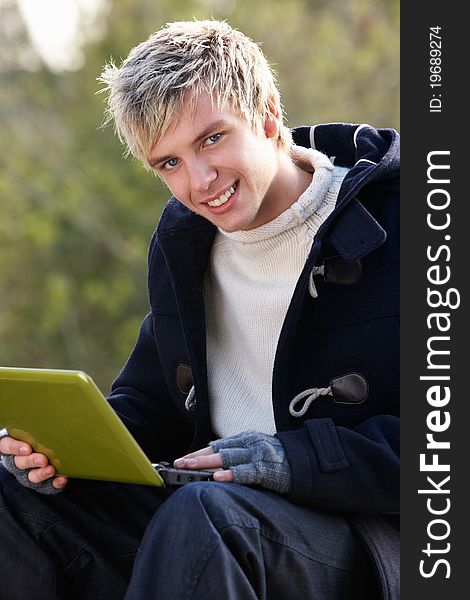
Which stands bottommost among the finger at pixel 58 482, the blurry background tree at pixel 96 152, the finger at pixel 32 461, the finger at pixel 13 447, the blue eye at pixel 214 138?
the finger at pixel 58 482

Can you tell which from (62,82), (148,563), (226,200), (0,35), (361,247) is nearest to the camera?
(148,563)

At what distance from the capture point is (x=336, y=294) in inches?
98.2

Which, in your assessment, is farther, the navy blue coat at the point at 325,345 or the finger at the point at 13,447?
the finger at the point at 13,447

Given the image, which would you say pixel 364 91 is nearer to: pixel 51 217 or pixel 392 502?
pixel 51 217

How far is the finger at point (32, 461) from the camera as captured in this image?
7.84 ft

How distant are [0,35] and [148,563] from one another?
419 inches

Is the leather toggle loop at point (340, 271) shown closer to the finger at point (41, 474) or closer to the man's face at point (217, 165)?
the man's face at point (217, 165)

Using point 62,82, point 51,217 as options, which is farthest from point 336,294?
point 62,82

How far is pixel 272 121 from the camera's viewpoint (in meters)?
2.72

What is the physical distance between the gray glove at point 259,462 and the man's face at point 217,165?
59cm

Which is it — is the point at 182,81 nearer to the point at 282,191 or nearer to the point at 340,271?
the point at 282,191

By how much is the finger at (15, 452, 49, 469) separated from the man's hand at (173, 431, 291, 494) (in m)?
0.31

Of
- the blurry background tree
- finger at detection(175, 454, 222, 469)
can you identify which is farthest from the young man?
the blurry background tree

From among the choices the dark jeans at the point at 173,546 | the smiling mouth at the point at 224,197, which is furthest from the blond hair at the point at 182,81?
the dark jeans at the point at 173,546
